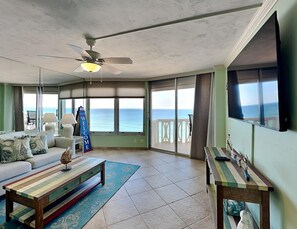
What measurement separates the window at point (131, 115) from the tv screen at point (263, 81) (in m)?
3.85

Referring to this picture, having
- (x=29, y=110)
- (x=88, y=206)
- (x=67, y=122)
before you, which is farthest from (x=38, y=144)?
(x=88, y=206)

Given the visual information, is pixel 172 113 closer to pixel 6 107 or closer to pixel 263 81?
pixel 263 81

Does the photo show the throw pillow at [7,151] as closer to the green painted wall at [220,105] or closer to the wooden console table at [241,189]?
the wooden console table at [241,189]

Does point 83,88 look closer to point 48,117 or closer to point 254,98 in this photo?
point 48,117

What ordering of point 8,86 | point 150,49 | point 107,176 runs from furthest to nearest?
point 8,86
point 107,176
point 150,49

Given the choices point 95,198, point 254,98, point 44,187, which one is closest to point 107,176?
point 95,198

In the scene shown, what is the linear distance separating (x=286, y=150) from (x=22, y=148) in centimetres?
365

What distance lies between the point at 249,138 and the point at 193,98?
8.55 feet

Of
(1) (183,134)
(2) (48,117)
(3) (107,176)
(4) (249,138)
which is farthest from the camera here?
(1) (183,134)

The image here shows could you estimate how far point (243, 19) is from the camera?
1921 mm

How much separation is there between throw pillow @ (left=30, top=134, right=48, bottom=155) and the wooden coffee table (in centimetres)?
101

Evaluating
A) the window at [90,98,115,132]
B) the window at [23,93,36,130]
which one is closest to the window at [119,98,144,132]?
the window at [90,98,115,132]

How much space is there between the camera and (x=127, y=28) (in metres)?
2.10

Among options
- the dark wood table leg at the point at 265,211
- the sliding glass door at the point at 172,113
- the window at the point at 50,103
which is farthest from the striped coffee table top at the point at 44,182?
the sliding glass door at the point at 172,113
